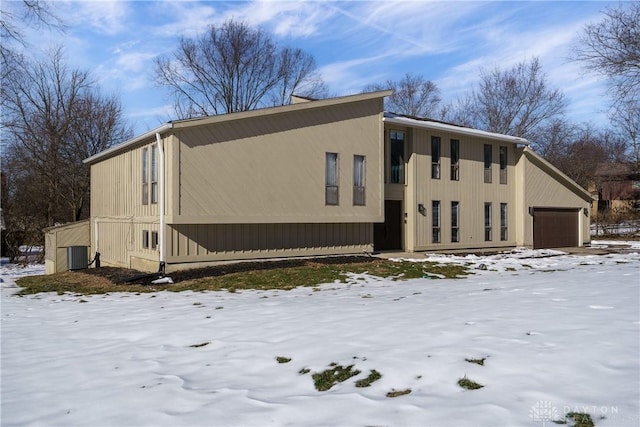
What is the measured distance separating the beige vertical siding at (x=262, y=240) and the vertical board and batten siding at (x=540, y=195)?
27.6ft

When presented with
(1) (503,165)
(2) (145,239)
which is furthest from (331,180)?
(1) (503,165)

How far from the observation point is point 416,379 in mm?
4426

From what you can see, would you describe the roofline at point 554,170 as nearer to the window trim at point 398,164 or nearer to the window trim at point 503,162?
the window trim at point 503,162

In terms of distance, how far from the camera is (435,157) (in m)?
19.0

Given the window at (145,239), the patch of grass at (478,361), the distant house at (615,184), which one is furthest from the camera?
the distant house at (615,184)

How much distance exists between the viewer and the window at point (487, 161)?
2050 centimetres

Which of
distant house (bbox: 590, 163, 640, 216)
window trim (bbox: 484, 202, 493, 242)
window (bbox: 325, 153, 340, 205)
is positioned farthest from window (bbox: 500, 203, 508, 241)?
distant house (bbox: 590, 163, 640, 216)

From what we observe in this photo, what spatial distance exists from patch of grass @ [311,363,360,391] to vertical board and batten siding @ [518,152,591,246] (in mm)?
18564

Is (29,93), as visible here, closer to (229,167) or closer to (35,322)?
(229,167)

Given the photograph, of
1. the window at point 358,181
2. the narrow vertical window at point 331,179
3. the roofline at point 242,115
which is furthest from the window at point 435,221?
the narrow vertical window at point 331,179

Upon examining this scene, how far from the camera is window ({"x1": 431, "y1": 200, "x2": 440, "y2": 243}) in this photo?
18.8 meters

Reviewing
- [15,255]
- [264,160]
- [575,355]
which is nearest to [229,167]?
[264,160]

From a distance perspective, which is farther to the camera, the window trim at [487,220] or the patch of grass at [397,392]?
the window trim at [487,220]

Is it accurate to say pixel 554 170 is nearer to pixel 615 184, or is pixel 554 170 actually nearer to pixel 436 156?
pixel 436 156
